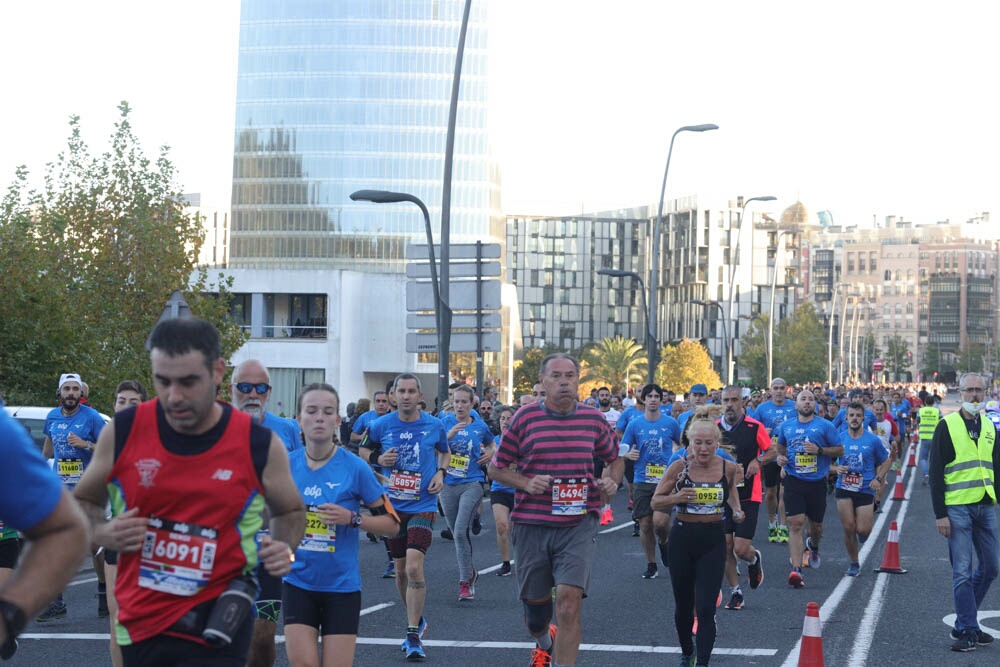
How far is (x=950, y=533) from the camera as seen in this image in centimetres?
1130

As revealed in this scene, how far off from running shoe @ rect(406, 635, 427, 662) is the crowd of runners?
0.02 m

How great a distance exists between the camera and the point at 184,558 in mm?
4582

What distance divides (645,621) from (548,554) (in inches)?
154

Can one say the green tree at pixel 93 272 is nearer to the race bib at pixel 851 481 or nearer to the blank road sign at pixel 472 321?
the blank road sign at pixel 472 321

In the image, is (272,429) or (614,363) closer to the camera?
(272,429)

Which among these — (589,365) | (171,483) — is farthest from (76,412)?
(589,365)

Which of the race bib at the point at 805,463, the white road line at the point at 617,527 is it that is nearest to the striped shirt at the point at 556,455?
the race bib at the point at 805,463

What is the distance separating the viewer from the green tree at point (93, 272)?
94.8 ft

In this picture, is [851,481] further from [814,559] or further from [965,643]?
[965,643]

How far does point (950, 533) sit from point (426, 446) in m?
4.01

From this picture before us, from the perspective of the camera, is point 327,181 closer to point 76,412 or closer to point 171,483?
point 76,412

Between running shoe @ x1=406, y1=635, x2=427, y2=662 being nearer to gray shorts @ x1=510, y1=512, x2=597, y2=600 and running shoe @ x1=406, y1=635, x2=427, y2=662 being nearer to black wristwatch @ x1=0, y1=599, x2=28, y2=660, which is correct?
gray shorts @ x1=510, y1=512, x2=597, y2=600

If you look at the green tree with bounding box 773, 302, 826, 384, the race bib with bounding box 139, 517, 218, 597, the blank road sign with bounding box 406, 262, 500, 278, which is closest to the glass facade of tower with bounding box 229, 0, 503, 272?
the green tree with bounding box 773, 302, 826, 384

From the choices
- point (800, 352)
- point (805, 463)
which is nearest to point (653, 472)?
point (805, 463)
